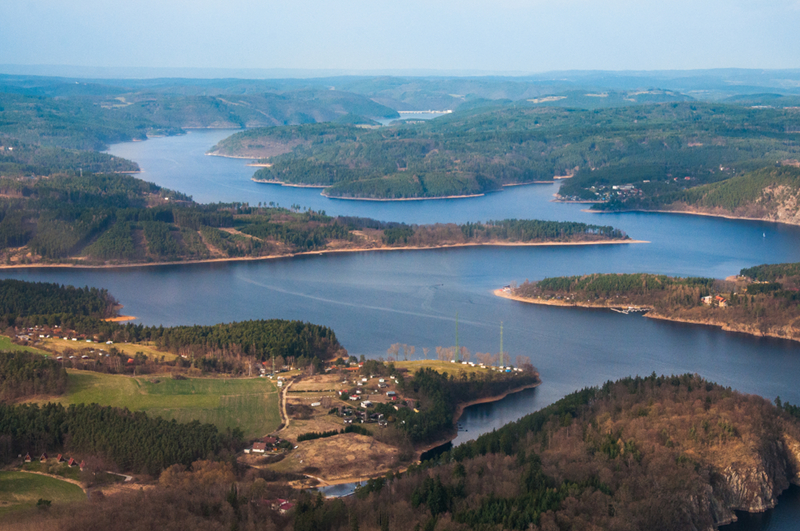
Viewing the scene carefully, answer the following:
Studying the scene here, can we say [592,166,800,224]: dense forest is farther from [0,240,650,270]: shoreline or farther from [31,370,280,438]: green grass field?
[31,370,280,438]: green grass field

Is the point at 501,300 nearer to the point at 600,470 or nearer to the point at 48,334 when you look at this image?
the point at 48,334

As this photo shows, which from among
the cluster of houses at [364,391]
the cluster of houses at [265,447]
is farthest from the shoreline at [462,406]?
the cluster of houses at [265,447]

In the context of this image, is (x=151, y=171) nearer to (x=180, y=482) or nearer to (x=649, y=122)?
(x=649, y=122)

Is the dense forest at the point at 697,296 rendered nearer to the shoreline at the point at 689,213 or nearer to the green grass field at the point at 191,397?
the green grass field at the point at 191,397

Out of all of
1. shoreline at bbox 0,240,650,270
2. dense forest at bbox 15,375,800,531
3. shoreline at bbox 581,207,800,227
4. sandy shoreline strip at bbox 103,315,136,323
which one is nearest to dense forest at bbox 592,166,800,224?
shoreline at bbox 581,207,800,227

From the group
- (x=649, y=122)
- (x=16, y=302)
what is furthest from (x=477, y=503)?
(x=649, y=122)

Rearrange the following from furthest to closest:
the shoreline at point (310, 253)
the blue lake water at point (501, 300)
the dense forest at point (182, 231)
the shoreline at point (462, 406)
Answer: the dense forest at point (182, 231) → the shoreline at point (310, 253) → the blue lake water at point (501, 300) → the shoreline at point (462, 406)
